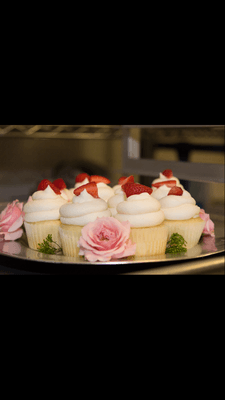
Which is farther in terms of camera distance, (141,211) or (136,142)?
(136,142)

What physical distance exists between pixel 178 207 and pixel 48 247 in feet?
2.19

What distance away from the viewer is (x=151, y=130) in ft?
9.96

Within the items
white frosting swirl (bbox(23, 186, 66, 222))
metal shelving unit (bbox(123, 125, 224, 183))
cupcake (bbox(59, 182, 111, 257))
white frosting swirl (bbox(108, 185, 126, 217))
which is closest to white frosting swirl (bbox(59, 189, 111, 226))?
cupcake (bbox(59, 182, 111, 257))

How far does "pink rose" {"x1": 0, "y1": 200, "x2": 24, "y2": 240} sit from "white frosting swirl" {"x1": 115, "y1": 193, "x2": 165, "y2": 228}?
540 millimetres

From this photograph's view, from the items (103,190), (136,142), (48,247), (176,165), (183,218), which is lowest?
(48,247)

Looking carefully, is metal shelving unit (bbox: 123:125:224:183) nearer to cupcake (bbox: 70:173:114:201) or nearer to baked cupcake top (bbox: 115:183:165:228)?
cupcake (bbox: 70:173:114:201)

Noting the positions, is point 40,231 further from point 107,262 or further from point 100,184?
point 100,184

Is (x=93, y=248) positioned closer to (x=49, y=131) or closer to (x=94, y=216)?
(x=94, y=216)

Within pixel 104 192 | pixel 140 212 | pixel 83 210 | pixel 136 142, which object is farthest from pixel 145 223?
pixel 136 142

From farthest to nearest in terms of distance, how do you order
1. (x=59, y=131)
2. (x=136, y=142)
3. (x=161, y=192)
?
(x=136, y=142), (x=59, y=131), (x=161, y=192)

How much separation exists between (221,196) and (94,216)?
3.47ft

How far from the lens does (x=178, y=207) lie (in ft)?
6.27

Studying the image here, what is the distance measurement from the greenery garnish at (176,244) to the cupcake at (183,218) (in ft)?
0.18

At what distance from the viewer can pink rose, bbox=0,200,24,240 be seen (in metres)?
1.93
